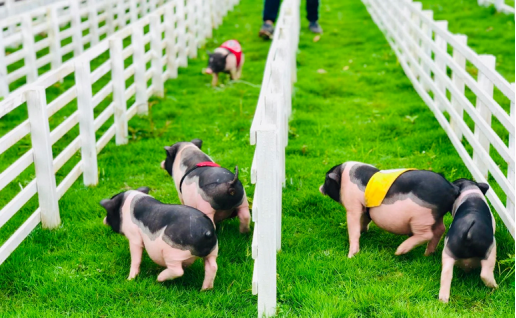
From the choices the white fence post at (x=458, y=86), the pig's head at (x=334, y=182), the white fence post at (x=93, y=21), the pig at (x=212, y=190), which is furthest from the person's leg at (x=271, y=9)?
the pig's head at (x=334, y=182)

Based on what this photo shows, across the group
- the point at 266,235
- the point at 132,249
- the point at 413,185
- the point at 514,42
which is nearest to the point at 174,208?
the point at 132,249

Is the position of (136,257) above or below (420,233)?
below

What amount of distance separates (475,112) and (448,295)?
6.72 feet

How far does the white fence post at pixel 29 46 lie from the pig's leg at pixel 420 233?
6.34 m

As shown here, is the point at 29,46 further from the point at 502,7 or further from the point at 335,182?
the point at 502,7

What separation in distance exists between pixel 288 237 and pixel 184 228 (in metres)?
1.08

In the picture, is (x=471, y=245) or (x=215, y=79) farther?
(x=215, y=79)

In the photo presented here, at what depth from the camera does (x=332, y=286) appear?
3.88 m

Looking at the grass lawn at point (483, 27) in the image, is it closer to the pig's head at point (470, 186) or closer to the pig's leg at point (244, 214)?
the pig's head at point (470, 186)

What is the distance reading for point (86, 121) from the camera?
5680mm

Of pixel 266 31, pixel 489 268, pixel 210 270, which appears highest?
pixel 489 268

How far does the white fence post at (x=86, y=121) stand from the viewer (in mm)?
5543

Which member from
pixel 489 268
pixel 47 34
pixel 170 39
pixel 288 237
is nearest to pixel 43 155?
pixel 288 237

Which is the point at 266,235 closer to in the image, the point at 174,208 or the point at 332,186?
the point at 174,208
